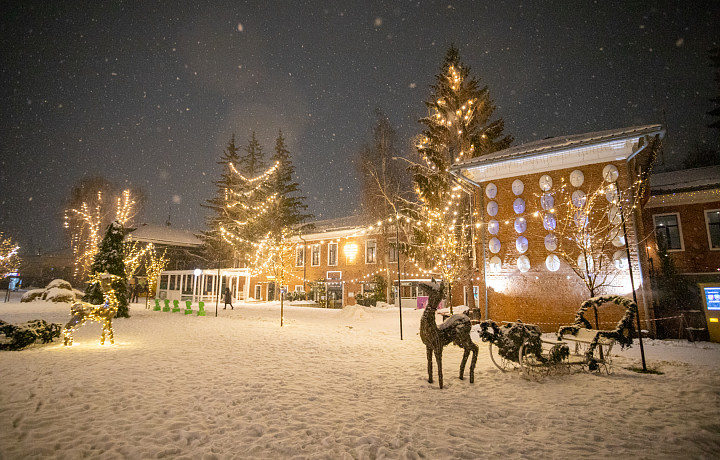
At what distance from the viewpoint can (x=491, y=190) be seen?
1334 centimetres

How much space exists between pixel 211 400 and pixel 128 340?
7343 millimetres

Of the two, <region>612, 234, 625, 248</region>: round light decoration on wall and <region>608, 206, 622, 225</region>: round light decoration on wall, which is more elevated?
<region>608, 206, 622, 225</region>: round light decoration on wall

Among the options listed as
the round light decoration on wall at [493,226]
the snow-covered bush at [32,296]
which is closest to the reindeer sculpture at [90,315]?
the round light decoration on wall at [493,226]

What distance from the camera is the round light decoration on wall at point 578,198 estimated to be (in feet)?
37.2

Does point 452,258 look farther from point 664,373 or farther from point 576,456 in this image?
point 576,456

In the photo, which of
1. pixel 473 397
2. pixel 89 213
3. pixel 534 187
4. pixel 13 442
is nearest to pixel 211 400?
pixel 13 442

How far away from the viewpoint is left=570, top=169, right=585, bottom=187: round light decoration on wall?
11.6 meters

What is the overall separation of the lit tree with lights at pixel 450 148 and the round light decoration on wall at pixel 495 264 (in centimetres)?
286

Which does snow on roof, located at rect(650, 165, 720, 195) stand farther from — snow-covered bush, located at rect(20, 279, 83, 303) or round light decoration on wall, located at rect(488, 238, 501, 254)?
snow-covered bush, located at rect(20, 279, 83, 303)

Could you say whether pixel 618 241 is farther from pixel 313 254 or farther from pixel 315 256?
pixel 313 254

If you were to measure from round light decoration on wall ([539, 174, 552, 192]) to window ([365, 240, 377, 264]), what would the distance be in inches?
651

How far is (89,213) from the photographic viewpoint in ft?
103

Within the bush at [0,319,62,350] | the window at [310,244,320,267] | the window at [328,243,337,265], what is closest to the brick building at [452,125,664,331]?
the bush at [0,319,62,350]

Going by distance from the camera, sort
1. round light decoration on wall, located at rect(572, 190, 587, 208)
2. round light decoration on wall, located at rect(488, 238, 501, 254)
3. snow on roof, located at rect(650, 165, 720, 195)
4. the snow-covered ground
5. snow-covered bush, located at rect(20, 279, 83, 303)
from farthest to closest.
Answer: snow-covered bush, located at rect(20, 279, 83, 303), snow on roof, located at rect(650, 165, 720, 195), round light decoration on wall, located at rect(488, 238, 501, 254), round light decoration on wall, located at rect(572, 190, 587, 208), the snow-covered ground
